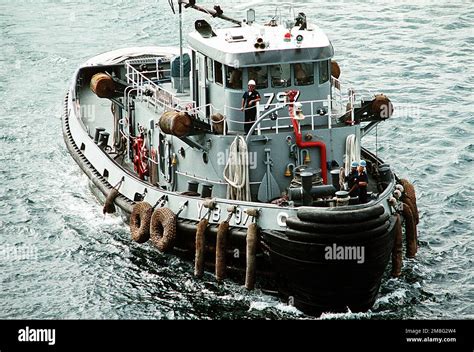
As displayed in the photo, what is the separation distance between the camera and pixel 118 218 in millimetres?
29781

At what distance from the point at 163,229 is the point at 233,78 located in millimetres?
4186

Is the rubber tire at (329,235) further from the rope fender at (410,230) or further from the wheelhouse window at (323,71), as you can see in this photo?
the wheelhouse window at (323,71)

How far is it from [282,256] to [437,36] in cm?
2654

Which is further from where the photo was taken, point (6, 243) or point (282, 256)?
point (6, 243)

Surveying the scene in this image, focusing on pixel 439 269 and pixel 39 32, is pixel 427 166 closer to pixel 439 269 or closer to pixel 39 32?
pixel 439 269

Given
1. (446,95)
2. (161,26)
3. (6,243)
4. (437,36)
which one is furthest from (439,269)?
(161,26)

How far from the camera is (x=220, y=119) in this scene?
82.2ft

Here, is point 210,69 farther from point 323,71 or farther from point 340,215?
point 340,215

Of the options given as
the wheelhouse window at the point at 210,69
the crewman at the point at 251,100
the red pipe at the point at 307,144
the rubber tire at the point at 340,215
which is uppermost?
the wheelhouse window at the point at 210,69

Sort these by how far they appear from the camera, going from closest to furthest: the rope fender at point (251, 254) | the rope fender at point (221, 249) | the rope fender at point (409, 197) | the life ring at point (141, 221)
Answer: the rope fender at point (251, 254)
the rope fender at point (221, 249)
the rope fender at point (409, 197)
the life ring at point (141, 221)

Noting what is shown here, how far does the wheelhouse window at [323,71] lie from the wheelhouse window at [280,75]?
2.76 ft

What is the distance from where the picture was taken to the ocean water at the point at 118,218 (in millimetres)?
25094

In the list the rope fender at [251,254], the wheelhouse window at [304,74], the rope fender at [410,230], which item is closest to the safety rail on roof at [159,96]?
the wheelhouse window at [304,74]

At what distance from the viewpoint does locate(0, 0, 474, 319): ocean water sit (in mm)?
25094
